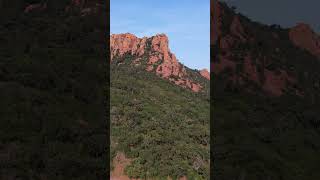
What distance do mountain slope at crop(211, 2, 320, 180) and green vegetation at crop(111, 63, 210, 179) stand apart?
109 centimetres

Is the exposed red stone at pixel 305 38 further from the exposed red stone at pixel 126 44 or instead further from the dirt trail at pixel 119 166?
the dirt trail at pixel 119 166

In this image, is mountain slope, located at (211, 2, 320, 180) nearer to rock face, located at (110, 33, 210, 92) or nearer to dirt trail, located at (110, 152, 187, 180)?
dirt trail, located at (110, 152, 187, 180)

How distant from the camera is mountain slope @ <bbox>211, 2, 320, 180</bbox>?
2045 centimetres

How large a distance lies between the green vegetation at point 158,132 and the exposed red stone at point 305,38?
27517mm

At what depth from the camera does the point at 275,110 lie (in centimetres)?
3447

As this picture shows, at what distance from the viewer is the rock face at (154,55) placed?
53.7 meters

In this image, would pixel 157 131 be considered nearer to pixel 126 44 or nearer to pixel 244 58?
pixel 244 58

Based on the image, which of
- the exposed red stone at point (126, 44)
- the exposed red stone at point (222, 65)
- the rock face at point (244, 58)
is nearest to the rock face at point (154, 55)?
the exposed red stone at point (126, 44)

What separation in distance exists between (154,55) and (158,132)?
1344 inches

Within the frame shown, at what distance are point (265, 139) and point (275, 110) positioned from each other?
9.92 m
